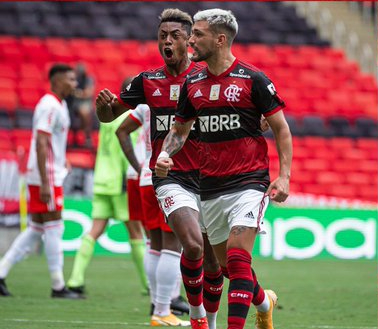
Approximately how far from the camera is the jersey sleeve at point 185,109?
6.74 m

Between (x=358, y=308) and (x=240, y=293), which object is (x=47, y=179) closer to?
(x=358, y=308)

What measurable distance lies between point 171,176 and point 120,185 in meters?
3.62

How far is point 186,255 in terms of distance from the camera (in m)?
6.99

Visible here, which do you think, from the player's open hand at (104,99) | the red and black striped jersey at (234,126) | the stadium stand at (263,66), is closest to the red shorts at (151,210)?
the player's open hand at (104,99)

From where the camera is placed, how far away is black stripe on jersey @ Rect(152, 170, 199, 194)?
732 centimetres

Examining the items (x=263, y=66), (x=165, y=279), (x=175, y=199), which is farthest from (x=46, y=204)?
(x=263, y=66)

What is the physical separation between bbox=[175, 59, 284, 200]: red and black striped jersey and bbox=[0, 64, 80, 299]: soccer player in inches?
147

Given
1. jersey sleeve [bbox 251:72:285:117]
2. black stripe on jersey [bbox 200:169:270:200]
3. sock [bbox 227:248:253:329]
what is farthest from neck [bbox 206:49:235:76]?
sock [bbox 227:248:253:329]

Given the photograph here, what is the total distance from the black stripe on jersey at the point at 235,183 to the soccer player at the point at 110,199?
4.18 metres

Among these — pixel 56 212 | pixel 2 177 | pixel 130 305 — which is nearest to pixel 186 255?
pixel 130 305

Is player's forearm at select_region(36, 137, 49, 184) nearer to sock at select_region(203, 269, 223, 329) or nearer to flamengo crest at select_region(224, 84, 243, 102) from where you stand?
sock at select_region(203, 269, 223, 329)

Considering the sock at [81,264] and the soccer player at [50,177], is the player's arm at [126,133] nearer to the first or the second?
the soccer player at [50,177]

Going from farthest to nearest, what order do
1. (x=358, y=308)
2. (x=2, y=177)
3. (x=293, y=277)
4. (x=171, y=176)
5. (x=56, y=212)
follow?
(x=2, y=177)
(x=293, y=277)
(x=56, y=212)
(x=358, y=308)
(x=171, y=176)

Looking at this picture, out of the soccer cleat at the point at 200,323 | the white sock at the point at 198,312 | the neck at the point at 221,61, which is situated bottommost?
the soccer cleat at the point at 200,323
